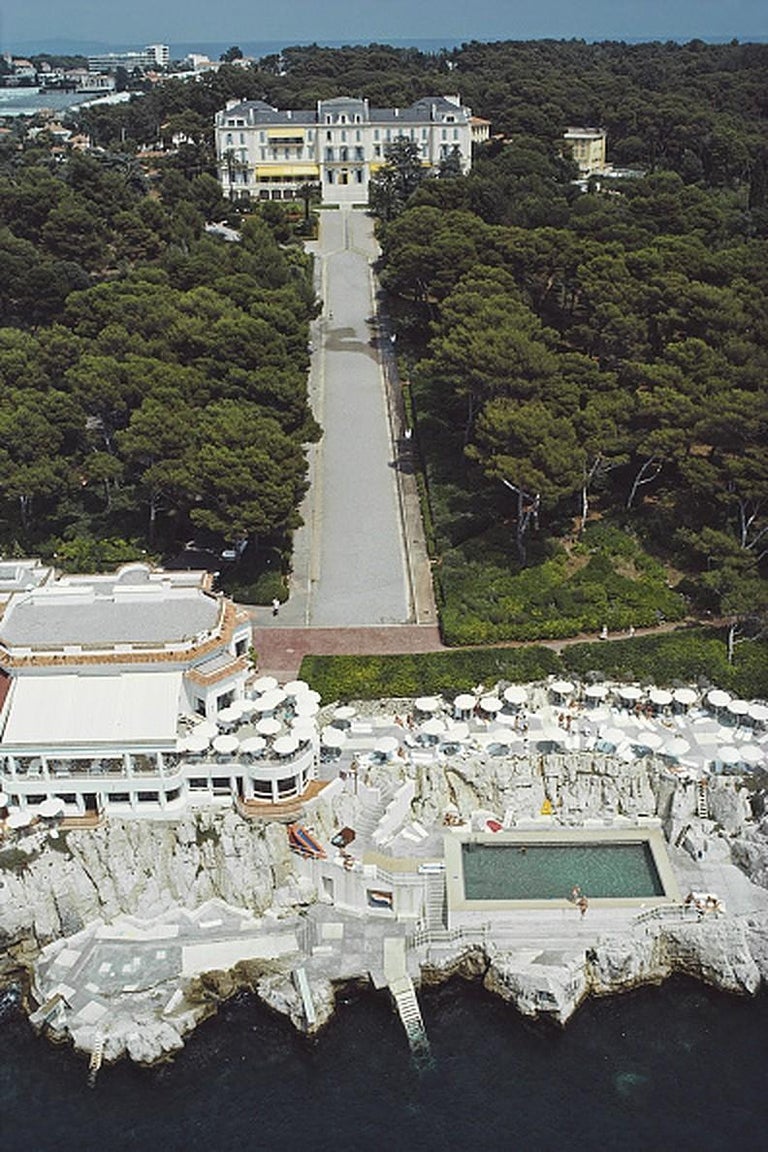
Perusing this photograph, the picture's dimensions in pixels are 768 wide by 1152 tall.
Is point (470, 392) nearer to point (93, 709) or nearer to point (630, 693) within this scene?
point (630, 693)

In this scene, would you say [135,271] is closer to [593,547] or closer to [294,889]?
[593,547]

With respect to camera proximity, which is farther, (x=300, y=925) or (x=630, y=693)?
(x=630, y=693)

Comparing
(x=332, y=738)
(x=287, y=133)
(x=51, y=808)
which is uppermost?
(x=287, y=133)

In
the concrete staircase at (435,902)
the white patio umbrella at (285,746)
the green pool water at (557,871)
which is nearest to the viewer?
the concrete staircase at (435,902)

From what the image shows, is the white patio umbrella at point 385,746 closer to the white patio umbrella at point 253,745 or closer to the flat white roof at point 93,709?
the white patio umbrella at point 253,745

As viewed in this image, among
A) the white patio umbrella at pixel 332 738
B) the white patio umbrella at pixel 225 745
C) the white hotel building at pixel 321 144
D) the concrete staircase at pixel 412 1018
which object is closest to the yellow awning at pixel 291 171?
the white hotel building at pixel 321 144

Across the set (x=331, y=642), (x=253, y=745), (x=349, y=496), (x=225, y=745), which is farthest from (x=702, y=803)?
(x=349, y=496)

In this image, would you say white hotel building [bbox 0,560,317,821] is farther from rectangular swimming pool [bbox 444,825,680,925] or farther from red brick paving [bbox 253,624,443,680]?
rectangular swimming pool [bbox 444,825,680,925]
